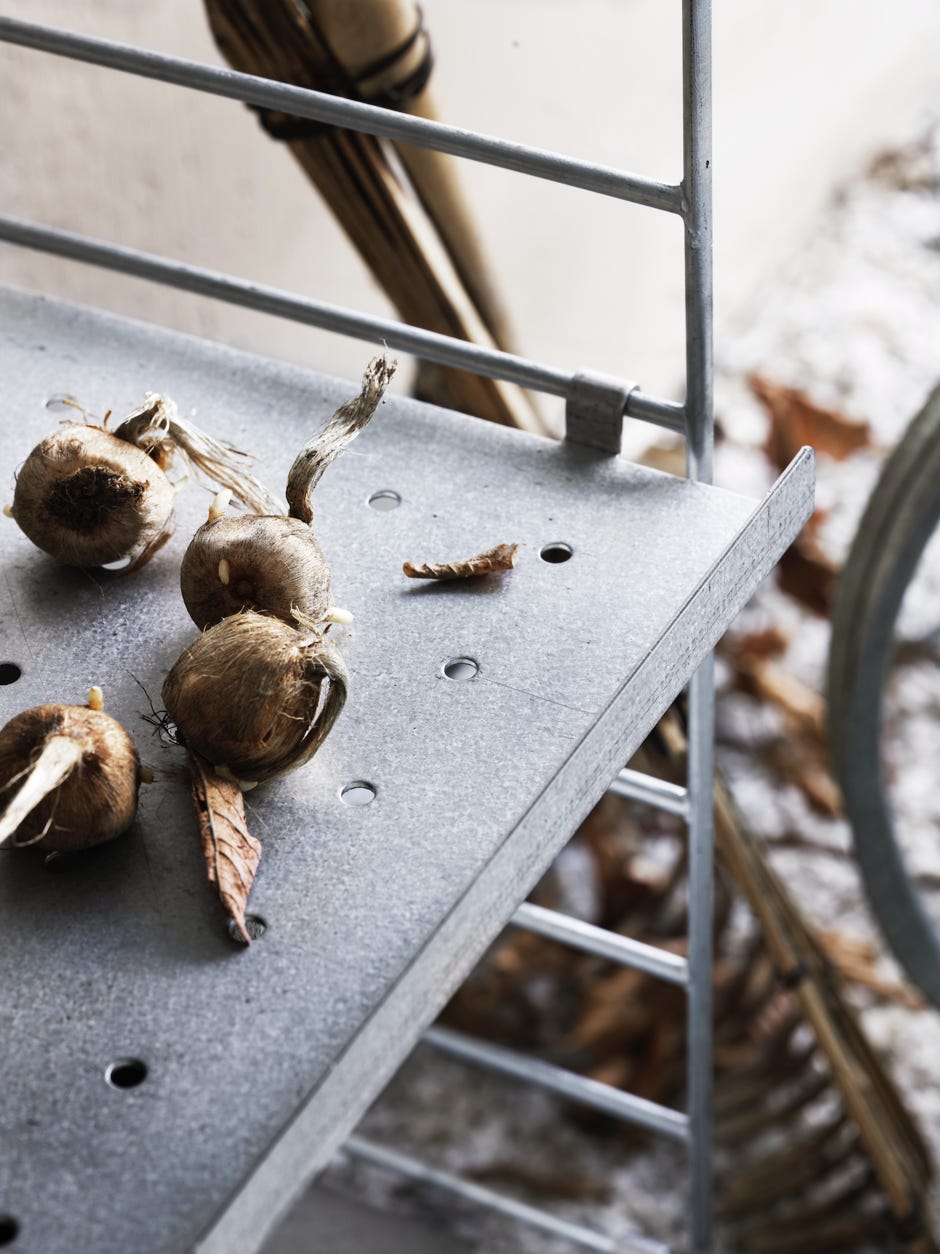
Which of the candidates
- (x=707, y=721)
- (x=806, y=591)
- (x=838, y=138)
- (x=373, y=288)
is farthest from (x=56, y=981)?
(x=838, y=138)

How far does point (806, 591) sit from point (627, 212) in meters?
0.49

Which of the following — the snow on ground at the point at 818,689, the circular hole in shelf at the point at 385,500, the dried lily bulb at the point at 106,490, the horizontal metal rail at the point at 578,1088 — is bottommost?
the snow on ground at the point at 818,689

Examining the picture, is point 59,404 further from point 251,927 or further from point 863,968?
point 863,968

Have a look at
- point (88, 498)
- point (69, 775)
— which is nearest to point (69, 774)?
point (69, 775)

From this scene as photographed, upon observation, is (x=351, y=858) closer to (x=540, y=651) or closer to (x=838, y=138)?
(x=540, y=651)

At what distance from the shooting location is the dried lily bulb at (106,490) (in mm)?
493

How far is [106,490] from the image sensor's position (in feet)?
1.62

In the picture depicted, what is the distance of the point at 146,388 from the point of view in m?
0.60

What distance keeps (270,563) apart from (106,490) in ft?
0.22

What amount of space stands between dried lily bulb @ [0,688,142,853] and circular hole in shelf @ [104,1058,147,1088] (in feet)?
0.22

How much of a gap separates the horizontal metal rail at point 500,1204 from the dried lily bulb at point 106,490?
0.68m

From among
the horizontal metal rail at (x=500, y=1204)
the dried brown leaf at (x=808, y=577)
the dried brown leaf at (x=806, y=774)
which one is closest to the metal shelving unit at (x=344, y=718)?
the horizontal metal rail at (x=500, y=1204)

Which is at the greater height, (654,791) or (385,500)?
(385,500)

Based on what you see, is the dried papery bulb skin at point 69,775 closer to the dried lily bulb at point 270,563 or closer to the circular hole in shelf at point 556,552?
the dried lily bulb at point 270,563
